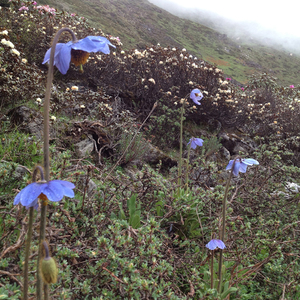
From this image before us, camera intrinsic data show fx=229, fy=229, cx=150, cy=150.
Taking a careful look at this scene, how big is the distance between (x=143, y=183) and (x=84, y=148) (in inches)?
56.2

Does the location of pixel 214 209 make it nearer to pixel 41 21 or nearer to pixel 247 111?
pixel 247 111

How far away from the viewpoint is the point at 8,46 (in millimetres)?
2934

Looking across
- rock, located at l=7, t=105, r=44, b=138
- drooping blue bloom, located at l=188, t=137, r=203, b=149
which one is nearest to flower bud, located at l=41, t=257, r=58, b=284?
drooping blue bloom, located at l=188, t=137, r=203, b=149

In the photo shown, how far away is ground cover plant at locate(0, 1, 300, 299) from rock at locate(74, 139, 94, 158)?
2cm

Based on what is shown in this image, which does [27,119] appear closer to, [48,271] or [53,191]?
[53,191]

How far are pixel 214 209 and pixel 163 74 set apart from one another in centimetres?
378

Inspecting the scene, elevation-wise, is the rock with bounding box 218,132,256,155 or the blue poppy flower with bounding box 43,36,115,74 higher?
the blue poppy flower with bounding box 43,36,115,74

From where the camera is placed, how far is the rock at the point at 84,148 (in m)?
3.19

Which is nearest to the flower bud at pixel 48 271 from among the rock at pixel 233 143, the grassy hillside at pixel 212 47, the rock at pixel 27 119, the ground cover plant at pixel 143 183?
the ground cover plant at pixel 143 183

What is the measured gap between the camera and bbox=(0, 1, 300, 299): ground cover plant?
130 cm

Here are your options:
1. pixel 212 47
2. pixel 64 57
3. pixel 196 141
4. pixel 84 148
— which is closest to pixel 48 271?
pixel 64 57

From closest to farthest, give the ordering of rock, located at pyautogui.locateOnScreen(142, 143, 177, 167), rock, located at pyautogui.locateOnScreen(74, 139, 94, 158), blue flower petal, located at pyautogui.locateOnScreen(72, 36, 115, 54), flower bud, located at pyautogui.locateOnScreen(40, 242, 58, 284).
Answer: flower bud, located at pyautogui.locateOnScreen(40, 242, 58, 284), blue flower petal, located at pyautogui.locateOnScreen(72, 36, 115, 54), rock, located at pyautogui.locateOnScreen(74, 139, 94, 158), rock, located at pyautogui.locateOnScreen(142, 143, 177, 167)

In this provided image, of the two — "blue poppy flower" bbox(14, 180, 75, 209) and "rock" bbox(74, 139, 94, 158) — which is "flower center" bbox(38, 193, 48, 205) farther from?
"rock" bbox(74, 139, 94, 158)

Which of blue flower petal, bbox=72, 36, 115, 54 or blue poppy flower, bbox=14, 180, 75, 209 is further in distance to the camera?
blue flower petal, bbox=72, 36, 115, 54
